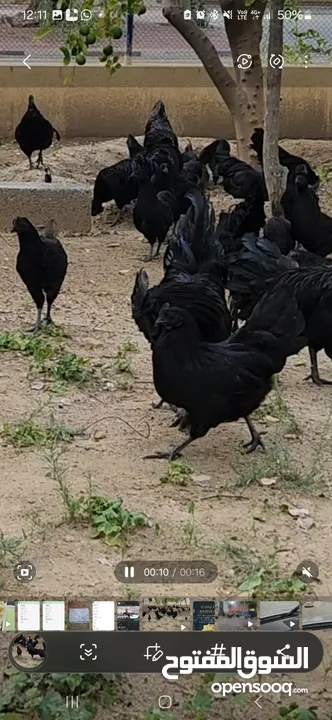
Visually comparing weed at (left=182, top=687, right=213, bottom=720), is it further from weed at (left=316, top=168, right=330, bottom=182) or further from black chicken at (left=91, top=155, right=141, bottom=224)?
weed at (left=316, top=168, right=330, bottom=182)

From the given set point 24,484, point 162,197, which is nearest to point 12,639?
point 24,484

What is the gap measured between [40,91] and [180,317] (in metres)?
7.81

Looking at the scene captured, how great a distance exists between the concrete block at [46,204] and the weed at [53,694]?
6336 millimetres

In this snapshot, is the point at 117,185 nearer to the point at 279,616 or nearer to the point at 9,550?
the point at 9,550

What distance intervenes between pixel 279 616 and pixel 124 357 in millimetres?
3627

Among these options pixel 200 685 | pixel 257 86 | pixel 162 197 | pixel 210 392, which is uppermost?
pixel 257 86

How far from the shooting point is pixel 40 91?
1161 centimetres

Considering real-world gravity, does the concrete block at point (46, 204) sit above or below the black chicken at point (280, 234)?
above

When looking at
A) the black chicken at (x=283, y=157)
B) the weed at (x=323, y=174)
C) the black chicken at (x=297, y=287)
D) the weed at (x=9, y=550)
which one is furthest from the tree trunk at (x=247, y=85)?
the weed at (x=9, y=550)

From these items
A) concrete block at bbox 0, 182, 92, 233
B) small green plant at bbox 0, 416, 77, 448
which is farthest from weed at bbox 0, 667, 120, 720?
concrete block at bbox 0, 182, 92, 233

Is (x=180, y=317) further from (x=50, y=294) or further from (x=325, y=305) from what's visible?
(x=50, y=294)

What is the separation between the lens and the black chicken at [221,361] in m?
4.37

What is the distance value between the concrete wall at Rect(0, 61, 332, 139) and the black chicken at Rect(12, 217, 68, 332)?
5668mm

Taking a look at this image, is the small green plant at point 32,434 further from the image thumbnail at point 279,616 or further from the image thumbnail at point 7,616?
the image thumbnail at point 279,616
